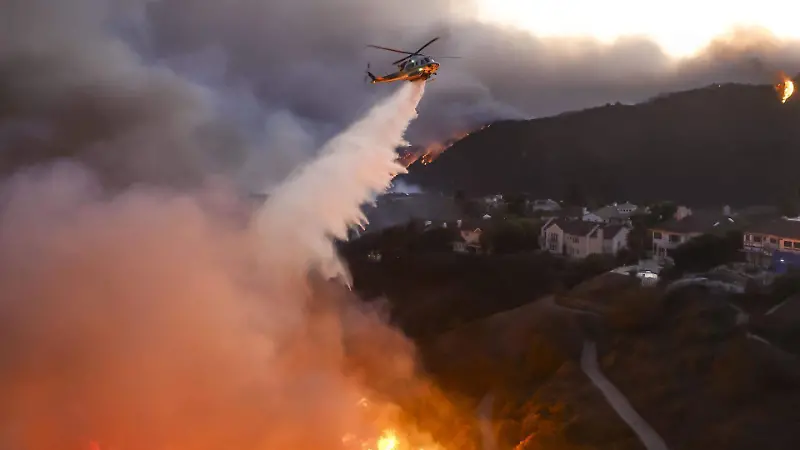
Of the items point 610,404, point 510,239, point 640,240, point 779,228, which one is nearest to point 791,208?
point 779,228

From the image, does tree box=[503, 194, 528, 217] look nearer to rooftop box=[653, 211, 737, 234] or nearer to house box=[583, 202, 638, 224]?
house box=[583, 202, 638, 224]

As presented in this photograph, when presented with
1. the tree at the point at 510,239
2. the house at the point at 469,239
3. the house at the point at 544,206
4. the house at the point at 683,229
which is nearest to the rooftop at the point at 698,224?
the house at the point at 683,229

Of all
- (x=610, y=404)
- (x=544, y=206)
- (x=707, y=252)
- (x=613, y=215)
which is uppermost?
(x=544, y=206)

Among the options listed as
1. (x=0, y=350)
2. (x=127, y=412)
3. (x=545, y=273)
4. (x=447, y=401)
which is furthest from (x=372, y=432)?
(x=545, y=273)

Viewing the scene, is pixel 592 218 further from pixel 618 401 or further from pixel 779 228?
pixel 618 401

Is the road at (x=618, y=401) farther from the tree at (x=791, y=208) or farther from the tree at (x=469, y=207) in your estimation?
the tree at (x=791, y=208)

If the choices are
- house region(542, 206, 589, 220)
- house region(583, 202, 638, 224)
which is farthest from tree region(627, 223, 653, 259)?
house region(542, 206, 589, 220)
